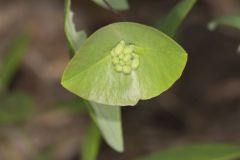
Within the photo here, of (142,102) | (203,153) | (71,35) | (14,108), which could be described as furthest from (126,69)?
(142,102)

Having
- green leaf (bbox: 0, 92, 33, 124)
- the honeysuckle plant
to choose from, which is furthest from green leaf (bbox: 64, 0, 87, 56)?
green leaf (bbox: 0, 92, 33, 124)

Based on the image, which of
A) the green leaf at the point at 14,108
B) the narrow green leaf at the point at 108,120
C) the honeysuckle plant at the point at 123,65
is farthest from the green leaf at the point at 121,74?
the green leaf at the point at 14,108

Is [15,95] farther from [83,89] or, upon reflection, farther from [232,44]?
[83,89]

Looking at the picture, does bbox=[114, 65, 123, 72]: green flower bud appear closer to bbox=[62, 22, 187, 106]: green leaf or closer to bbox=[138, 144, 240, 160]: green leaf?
bbox=[62, 22, 187, 106]: green leaf

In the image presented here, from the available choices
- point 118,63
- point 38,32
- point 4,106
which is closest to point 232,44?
point 38,32

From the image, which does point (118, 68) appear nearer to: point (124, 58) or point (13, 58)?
point (124, 58)

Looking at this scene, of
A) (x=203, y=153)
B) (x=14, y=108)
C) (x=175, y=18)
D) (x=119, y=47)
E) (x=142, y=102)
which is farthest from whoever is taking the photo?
Result: (x=142, y=102)
